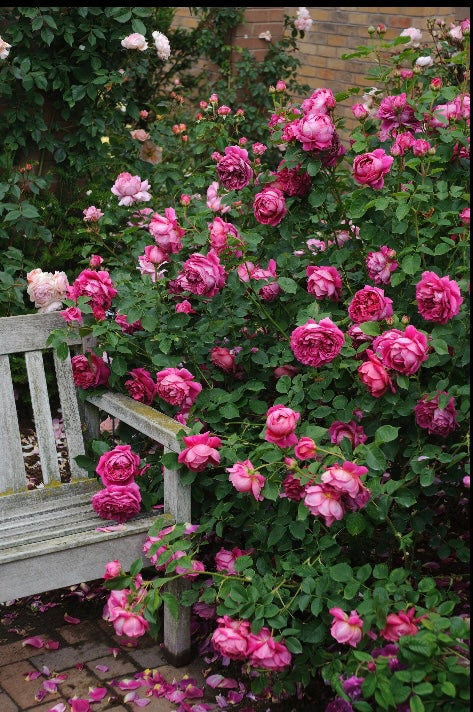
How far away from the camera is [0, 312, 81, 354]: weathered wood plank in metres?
2.99

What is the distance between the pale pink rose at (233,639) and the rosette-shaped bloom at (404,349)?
72cm

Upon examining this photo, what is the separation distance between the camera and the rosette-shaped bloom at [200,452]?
100 inches

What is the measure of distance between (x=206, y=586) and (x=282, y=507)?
37 centimetres

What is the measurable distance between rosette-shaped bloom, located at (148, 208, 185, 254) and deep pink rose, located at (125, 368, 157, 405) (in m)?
0.44

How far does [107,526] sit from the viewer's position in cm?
276

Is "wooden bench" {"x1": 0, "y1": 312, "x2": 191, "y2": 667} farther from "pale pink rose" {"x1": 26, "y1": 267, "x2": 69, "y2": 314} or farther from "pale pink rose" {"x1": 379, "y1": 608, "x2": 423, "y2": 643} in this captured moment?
"pale pink rose" {"x1": 379, "y1": 608, "x2": 423, "y2": 643}

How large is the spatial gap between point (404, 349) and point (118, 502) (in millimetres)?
997

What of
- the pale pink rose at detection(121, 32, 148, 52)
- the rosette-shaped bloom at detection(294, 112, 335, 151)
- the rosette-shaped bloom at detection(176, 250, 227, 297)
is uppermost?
the pale pink rose at detection(121, 32, 148, 52)

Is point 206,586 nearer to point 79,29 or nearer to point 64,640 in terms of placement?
point 64,640

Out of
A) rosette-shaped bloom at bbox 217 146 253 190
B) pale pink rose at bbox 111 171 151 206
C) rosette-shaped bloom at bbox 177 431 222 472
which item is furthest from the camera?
pale pink rose at bbox 111 171 151 206

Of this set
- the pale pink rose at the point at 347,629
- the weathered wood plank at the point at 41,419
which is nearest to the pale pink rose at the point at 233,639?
the pale pink rose at the point at 347,629

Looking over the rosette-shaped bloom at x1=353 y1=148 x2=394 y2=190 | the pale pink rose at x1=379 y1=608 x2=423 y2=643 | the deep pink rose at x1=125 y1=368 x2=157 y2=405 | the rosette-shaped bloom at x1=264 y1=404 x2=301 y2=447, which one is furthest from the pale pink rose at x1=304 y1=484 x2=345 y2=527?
the deep pink rose at x1=125 y1=368 x2=157 y2=405

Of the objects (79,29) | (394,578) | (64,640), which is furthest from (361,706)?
(79,29)

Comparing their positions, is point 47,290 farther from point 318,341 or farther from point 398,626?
point 398,626
